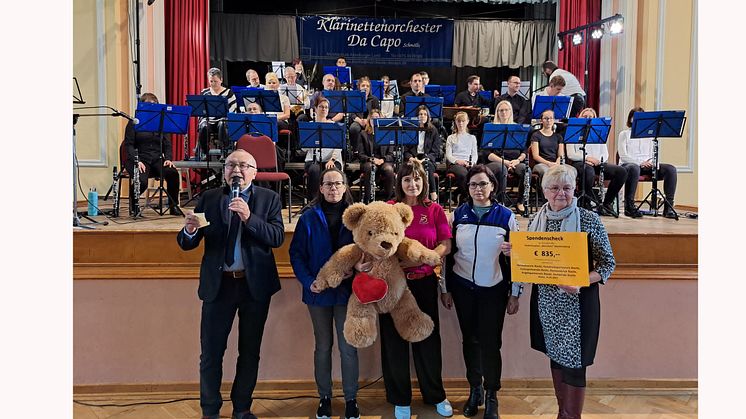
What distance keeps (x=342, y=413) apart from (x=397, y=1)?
30.8 ft

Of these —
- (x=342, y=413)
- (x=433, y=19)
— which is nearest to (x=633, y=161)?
(x=342, y=413)

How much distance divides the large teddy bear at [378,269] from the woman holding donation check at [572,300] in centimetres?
64

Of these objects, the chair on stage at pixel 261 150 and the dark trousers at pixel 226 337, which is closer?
the dark trousers at pixel 226 337

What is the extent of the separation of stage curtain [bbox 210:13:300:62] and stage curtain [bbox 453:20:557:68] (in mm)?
3169

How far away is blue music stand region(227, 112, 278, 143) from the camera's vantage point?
5094 mm

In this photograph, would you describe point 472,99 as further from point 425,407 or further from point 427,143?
point 425,407

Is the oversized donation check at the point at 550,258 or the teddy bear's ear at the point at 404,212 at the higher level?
the teddy bear's ear at the point at 404,212

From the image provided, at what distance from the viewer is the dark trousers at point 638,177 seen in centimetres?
559

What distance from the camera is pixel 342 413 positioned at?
11.4ft

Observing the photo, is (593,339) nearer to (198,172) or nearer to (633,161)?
(633,161)

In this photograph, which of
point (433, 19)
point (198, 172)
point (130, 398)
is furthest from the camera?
point (433, 19)

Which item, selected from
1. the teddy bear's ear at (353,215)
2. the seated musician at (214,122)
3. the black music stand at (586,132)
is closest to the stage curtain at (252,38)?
the seated musician at (214,122)

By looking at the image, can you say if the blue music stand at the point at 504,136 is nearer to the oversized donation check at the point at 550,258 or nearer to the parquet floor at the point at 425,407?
the parquet floor at the point at 425,407

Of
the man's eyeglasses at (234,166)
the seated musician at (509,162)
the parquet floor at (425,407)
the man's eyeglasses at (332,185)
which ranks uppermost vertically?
the seated musician at (509,162)
